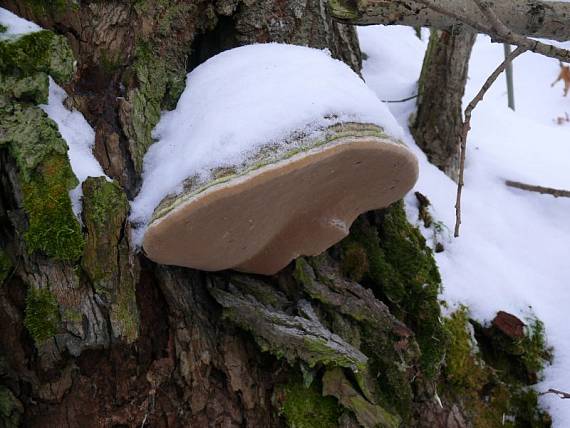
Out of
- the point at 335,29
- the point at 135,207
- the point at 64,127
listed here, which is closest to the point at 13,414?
the point at 135,207

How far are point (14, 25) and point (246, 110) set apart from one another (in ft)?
2.16

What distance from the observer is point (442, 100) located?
301cm

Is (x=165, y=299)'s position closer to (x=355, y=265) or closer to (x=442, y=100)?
(x=355, y=265)

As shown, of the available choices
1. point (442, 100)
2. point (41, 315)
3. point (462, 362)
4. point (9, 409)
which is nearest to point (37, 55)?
point (41, 315)

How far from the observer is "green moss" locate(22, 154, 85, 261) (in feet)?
4.56

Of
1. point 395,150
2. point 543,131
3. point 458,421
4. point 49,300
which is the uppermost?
point 395,150

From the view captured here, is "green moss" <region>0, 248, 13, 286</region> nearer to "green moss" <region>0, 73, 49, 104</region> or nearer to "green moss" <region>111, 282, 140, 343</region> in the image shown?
"green moss" <region>111, 282, 140, 343</region>

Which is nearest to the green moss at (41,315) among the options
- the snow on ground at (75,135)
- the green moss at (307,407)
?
the snow on ground at (75,135)

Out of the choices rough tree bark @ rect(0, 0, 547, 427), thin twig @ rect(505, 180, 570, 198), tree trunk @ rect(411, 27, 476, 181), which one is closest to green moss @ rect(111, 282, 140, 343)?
rough tree bark @ rect(0, 0, 547, 427)

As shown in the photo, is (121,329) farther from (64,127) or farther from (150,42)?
(150,42)

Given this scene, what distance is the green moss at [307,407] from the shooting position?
1.70 m

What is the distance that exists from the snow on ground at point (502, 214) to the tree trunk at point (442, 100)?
10cm

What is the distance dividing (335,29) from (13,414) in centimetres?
176

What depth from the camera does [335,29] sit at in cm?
221
